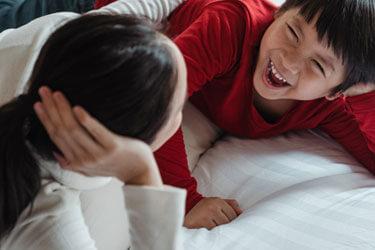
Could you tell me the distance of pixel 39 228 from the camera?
24.9 inches

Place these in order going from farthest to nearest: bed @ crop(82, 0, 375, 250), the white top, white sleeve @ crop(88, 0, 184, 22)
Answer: white sleeve @ crop(88, 0, 184, 22) → bed @ crop(82, 0, 375, 250) → the white top

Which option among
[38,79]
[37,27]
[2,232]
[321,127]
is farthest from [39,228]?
[321,127]

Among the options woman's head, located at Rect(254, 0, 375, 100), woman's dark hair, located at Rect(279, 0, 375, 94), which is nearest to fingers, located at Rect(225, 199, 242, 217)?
woman's head, located at Rect(254, 0, 375, 100)

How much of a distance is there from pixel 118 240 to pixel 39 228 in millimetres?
265

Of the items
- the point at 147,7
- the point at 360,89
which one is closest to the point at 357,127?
the point at 360,89

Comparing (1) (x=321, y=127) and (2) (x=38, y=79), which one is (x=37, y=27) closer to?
(2) (x=38, y=79)

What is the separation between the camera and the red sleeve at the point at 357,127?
1.14 metres

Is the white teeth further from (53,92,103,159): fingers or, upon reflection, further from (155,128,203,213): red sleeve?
(53,92,103,159): fingers

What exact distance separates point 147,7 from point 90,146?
0.61m

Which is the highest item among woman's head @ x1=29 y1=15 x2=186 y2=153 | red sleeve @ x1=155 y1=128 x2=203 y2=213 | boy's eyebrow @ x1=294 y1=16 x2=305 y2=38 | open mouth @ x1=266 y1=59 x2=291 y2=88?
woman's head @ x1=29 y1=15 x2=186 y2=153

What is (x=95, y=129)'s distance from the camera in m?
0.54

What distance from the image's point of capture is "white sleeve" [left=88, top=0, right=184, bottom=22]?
1.03 m

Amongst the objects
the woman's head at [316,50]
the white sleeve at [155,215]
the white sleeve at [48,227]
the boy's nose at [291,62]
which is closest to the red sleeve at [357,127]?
the woman's head at [316,50]

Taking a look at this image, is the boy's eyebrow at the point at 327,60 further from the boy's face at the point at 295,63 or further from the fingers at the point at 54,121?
the fingers at the point at 54,121
